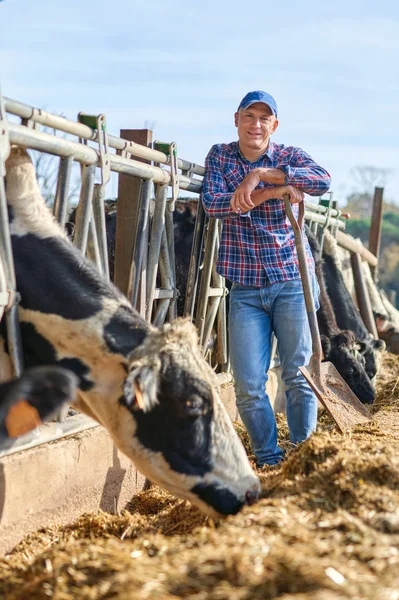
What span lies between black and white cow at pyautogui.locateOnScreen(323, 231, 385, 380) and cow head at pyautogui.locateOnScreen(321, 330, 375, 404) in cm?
79

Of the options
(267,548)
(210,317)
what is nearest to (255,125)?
(210,317)

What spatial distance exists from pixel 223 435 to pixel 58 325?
35.9 inches

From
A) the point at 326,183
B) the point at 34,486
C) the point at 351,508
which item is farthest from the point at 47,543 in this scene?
the point at 326,183

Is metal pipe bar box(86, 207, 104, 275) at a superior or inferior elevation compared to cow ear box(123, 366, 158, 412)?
superior

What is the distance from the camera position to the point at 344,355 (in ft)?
26.8

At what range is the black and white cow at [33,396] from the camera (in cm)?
307

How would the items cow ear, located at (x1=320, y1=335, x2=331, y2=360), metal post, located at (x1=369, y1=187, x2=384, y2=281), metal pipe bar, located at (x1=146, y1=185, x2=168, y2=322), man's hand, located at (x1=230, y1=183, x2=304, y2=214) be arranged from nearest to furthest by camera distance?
man's hand, located at (x1=230, y1=183, x2=304, y2=214) → metal pipe bar, located at (x1=146, y1=185, x2=168, y2=322) → cow ear, located at (x1=320, y1=335, x2=331, y2=360) → metal post, located at (x1=369, y1=187, x2=384, y2=281)

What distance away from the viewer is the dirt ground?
2.47 metres

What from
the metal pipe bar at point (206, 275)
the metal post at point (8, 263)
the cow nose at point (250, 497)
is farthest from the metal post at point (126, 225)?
the cow nose at point (250, 497)

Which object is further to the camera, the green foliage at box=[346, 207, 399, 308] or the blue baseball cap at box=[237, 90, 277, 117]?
the green foliage at box=[346, 207, 399, 308]

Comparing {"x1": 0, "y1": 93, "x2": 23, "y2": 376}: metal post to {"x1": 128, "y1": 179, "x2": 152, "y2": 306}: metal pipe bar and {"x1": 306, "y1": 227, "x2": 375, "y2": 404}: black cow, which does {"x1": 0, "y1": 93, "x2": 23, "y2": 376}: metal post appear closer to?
{"x1": 128, "y1": 179, "x2": 152, "y2": 306}: metal pipe bar

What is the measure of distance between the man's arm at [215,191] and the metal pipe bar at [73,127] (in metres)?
0.32

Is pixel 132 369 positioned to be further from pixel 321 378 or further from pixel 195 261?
pixel 195 261

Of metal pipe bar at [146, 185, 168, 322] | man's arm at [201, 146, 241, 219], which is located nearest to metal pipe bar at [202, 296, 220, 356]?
metal pipe bar at [146, 185, 168, 322]
